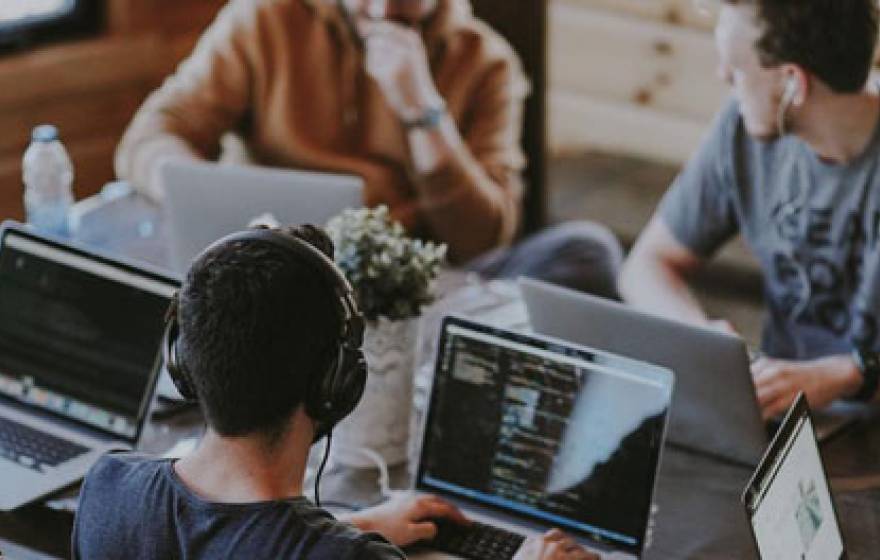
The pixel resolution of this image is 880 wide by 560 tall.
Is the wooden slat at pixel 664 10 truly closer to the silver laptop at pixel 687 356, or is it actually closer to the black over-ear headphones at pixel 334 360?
the silver laptop at pixel 687 356

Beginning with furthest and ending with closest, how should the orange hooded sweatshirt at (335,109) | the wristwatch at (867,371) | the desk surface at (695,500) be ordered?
the orange hooded sweatshirt at (335,109) < the wristwatch at (867,371) < the desk surface at (695,500)

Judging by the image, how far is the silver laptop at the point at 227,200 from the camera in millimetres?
2559

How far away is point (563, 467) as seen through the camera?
6.79ft

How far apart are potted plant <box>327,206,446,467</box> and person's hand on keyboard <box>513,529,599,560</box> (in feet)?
1.06

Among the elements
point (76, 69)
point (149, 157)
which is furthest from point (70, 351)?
point (76, 69)

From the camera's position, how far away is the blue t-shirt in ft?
5.25

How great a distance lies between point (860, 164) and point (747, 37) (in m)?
0.27

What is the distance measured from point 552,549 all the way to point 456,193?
118 centimetres

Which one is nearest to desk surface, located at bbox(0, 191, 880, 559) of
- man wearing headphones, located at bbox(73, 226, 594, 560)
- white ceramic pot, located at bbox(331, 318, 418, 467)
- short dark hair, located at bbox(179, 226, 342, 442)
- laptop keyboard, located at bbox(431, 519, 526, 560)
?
white ceramic pot, located at bbox(331, 318, 418, 467)

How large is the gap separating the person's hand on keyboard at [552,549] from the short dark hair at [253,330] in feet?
1.48

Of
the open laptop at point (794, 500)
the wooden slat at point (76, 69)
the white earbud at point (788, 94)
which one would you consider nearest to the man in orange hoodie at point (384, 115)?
the white earbud at point (788, 94)

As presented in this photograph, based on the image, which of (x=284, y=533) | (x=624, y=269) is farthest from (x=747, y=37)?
(x=284, y=533)

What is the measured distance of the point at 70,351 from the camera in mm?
2287

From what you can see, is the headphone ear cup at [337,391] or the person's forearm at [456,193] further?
the person's forearm at [456,193]
